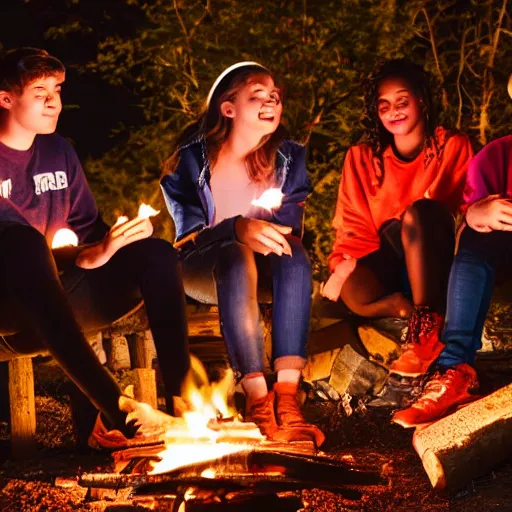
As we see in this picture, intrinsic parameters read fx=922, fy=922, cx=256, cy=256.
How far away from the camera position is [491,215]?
405 cm

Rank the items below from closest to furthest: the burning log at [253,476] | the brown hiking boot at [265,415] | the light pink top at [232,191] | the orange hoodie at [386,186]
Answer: the burning log at [253,476] → the brown hiking boot at [265,415] → the light pink top at [232,191] → the orange hoodie at [386,186]

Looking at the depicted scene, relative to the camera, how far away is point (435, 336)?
4.34 m

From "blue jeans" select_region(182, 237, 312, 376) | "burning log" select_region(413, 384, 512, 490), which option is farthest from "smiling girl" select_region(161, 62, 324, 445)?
"burning log" select_region(413, 384, 512, 490)

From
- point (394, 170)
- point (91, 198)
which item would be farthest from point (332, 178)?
point (91, 198)

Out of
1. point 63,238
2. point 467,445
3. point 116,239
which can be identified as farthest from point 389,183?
point 467,445

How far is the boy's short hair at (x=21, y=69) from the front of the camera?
4.34m

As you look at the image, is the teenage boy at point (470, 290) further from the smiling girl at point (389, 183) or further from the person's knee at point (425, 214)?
the smiling girl at point (389, 183)

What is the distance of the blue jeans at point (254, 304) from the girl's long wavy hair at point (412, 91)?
1.16 m

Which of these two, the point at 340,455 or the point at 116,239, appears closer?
the point at 340,455

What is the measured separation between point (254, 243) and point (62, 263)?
883mm

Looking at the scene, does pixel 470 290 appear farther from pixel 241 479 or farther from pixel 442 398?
pixel 241 479

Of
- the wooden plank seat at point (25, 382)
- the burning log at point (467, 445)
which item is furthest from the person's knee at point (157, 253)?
the burning log at point (467, 445)

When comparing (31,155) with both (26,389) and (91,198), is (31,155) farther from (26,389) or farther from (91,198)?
(26,389)

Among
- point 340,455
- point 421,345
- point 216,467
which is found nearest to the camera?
point 216,467
